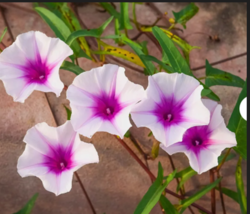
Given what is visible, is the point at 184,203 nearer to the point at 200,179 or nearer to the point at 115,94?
the point at 200,179

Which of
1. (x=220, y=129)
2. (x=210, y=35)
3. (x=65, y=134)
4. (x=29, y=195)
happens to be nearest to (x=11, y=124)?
(x=29, y=195)

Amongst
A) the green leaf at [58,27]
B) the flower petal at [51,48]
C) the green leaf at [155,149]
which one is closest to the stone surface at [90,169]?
the green leaf at [155,149]

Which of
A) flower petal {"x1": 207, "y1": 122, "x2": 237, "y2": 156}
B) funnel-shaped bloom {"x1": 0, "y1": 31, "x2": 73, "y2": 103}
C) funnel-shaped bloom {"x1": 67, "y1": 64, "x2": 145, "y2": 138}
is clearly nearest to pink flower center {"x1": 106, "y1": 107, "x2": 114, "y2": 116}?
funnel-shaped bloom {"x1": 67, "y1": 64, "x2": 145, "y2": 138}

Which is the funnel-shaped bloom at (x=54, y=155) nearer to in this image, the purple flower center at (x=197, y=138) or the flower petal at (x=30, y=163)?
the flower petal at (x=30, y=163)

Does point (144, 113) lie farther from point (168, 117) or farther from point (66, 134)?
point (66, 134)

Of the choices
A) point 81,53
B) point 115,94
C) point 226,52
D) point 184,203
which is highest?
point 226,52

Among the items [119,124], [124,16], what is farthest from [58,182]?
[124,16]

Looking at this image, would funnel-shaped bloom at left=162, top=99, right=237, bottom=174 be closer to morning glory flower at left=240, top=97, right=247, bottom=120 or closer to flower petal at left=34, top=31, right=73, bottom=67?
morning glory flower at left=240, top=97, right=247, bottom=120
